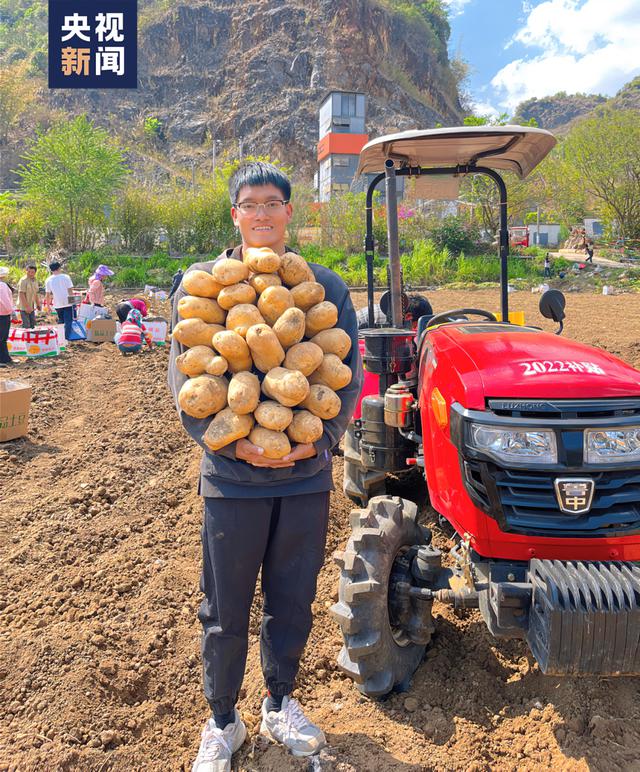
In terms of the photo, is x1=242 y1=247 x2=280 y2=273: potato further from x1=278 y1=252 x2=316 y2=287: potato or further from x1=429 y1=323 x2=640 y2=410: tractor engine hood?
x1=429 y1=323 x2=640 y2=410: tractor engine hood

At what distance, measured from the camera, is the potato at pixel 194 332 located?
200 cm

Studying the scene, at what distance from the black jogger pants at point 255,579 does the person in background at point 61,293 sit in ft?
32.3

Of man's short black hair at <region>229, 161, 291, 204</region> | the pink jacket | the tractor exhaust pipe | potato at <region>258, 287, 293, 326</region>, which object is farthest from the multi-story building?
potato at <region>258, 287, 293, 326</region>

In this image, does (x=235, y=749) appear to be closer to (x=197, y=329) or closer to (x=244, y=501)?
(x=244, y=501)

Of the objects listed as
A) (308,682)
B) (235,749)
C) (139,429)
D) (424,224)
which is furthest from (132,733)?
(424,224)

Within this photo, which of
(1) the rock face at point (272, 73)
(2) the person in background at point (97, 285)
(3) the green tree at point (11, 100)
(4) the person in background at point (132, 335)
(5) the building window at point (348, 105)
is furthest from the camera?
(1) the rock face at point (272, 73)

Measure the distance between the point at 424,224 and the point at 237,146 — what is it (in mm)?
33331

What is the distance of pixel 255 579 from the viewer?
2.16 m

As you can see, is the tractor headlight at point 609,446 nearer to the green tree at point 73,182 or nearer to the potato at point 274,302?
the potato at point 274,302

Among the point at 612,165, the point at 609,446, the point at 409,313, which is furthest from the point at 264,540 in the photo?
the point at 612,165

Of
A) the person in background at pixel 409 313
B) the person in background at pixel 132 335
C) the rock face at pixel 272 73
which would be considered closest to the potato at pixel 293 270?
the person in background at pixel 409 313

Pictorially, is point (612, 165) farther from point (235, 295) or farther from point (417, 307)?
point (235, 295)

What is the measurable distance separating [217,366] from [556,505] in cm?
118

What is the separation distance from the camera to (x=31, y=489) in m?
4.81
